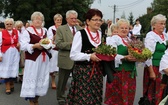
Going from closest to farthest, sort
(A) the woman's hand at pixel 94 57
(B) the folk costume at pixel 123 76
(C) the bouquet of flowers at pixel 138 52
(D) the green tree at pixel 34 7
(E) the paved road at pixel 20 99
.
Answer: (A) the woman's hand at pixel 94 57 → (C) the bouquet of flowers at pixel 138 52 → (B) the folk costume at pixel 123 76 → (E) the paved road at pixel 20 99 → (D) the green tree at pixel 34 7

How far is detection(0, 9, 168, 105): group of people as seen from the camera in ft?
15.2

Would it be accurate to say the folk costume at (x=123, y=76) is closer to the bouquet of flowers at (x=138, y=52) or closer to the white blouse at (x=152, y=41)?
the bouquet of flowers at (x=138, y=52)

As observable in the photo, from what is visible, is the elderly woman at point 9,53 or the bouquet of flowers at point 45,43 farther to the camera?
the elderly woman at point 9,53

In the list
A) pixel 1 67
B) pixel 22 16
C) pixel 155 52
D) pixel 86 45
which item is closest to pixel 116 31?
pixel 155 52

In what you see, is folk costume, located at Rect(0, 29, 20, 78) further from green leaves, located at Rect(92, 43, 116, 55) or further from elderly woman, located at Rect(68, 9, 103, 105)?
green leaves, located at Rect(92, 43, 116, 55)

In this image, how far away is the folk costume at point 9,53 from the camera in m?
7.91

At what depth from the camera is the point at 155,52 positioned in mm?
5762

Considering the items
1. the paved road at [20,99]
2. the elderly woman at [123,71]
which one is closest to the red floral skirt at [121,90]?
the elderly woman at [123,71]

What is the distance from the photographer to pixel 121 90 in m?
5.40

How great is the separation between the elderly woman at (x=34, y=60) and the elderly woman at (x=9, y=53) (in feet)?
6.63

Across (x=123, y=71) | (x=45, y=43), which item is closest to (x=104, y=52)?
(x=123, y=71)

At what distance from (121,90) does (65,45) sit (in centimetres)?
154

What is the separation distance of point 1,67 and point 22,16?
93.4 ft

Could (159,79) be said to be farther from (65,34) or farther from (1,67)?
(1,67)
